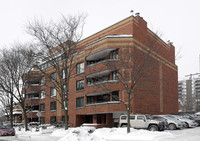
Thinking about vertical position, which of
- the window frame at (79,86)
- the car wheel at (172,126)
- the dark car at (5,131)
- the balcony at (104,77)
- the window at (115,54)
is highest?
the window at (115,54)

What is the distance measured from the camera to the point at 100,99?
36344 mm

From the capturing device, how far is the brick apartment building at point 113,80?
31594 millimetres

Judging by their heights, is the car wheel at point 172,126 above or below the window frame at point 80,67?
below

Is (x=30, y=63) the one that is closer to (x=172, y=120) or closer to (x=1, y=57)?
(x=1, y=57)

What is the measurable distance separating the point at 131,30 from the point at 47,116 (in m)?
25.9

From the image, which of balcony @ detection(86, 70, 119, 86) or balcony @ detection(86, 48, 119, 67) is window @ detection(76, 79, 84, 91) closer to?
balcony @ detection(86, 70, 119, 86)

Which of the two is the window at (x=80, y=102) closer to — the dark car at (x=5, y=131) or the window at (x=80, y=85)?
the window at (x=80, y=85)

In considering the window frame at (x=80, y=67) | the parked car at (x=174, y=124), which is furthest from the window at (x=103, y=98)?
the parked car at (x=174, y=124)

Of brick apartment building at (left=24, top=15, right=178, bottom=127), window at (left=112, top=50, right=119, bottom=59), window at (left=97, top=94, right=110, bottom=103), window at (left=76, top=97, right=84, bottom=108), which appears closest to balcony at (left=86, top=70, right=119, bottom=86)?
brick apartment building at (left=24, top=15, right=178, bottom=127)

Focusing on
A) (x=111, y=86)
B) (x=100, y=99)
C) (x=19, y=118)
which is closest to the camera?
(x=111, y=86)

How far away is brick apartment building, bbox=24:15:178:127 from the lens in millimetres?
31594

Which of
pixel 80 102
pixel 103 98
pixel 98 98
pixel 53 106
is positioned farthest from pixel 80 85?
pixel 53 106

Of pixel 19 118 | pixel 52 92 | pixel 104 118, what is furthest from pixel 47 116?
pixel 19 118

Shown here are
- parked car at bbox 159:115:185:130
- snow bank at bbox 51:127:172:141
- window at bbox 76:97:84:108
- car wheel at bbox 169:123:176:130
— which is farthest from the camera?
window at bbox 76:97:84:108
